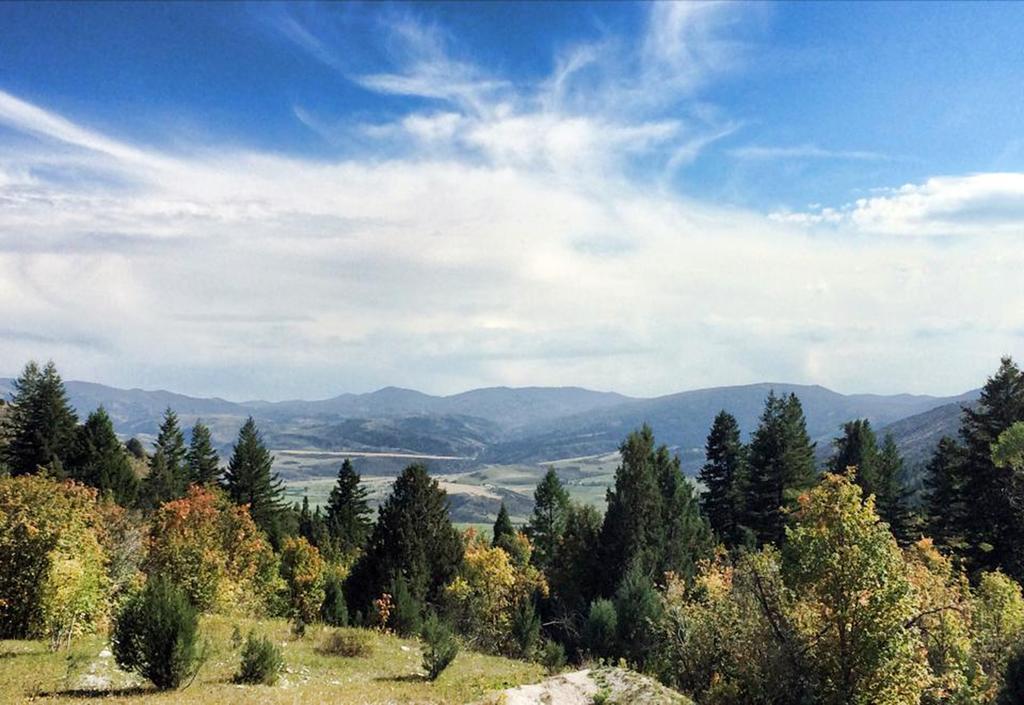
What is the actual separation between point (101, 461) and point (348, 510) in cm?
2840

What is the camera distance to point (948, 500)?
49.8m

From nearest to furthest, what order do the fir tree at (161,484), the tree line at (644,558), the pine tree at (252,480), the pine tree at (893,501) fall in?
1. the tree line at (644,558)
2. the pine tree at (893,501)
3. the fir tree at (161,484)
4. the pine tree at (252,480)

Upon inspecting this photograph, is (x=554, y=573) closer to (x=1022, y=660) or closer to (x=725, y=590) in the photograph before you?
(x=725, y=590)

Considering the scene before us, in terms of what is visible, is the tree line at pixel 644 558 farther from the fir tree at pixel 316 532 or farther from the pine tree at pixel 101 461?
the fir tree at pixel 316 532

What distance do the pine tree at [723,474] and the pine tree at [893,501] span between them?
1245cm

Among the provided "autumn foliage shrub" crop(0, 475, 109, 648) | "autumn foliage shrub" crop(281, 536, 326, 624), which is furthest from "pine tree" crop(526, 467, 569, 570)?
"autumn foliage shrub" crop(0, 475, 109, 648)

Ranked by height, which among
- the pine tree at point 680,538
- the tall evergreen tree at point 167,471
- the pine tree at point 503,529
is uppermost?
the tall evergreen tree at point 167,471

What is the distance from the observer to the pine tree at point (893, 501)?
2188 inches

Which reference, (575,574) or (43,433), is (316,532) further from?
(575,574)

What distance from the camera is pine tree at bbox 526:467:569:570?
75.8 m

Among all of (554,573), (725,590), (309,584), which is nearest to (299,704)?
(725,590)

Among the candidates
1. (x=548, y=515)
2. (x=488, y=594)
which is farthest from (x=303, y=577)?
(x=548, y=515)

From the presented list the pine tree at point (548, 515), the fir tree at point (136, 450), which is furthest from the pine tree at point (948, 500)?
the fir tree at point (136, 450)

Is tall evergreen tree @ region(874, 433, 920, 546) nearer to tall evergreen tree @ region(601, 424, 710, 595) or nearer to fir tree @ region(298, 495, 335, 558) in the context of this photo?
tall evergreen tree @ region(601, 424, 710, 595)
